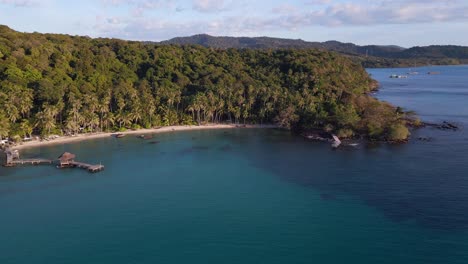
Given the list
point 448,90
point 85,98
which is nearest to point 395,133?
point 85,98

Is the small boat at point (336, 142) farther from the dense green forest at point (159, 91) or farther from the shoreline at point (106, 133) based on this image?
the shoreline at point (106, 133)

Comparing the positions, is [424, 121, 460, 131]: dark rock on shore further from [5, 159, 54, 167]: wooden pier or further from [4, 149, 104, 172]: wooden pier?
[5, 159, 54, 167]: wooden pier

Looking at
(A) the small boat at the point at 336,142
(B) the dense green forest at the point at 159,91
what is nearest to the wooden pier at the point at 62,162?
(B) the dense green forest at the point at 159,91

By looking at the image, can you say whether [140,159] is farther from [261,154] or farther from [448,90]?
[448,90]

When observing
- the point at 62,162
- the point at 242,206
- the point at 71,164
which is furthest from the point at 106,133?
the point at 242,206

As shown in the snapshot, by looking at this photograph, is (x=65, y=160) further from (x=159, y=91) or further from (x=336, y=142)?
(x=336, y=142)

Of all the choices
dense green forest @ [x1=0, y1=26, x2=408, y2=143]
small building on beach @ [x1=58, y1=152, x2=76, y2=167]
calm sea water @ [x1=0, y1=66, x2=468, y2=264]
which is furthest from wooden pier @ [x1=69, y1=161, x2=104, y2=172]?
dense green forest @ [x1=0, y1=26, x2=408, y2=143]
